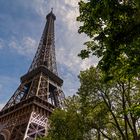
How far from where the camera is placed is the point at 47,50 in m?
78.0

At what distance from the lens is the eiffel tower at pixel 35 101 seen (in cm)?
4766

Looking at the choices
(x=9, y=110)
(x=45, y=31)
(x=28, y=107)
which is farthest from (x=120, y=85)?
(x=45, y=31)

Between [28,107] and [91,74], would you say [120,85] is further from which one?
[28,107]

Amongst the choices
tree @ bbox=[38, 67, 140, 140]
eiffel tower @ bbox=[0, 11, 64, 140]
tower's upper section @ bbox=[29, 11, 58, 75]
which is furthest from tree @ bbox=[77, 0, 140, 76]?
tower's upper section @ bbox=[29, 11, 58, 75]

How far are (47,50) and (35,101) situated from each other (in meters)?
28.1

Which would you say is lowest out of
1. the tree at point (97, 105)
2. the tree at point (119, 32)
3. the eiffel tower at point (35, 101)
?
the tree at point (119, 32)

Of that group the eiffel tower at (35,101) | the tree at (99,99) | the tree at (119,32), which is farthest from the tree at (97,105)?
the eiffel tower at (35,101)

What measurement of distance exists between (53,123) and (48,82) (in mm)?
37223

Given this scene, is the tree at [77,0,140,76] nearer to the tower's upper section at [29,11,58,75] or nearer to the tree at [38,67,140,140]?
the tree at [38,67,140,140]

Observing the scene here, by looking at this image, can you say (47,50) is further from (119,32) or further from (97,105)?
(119,32)

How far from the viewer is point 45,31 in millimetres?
83875

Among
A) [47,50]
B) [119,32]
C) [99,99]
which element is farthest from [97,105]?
[47,50]

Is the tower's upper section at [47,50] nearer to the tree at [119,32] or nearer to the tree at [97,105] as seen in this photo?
the tree at [97,105]

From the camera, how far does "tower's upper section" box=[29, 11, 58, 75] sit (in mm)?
71256
